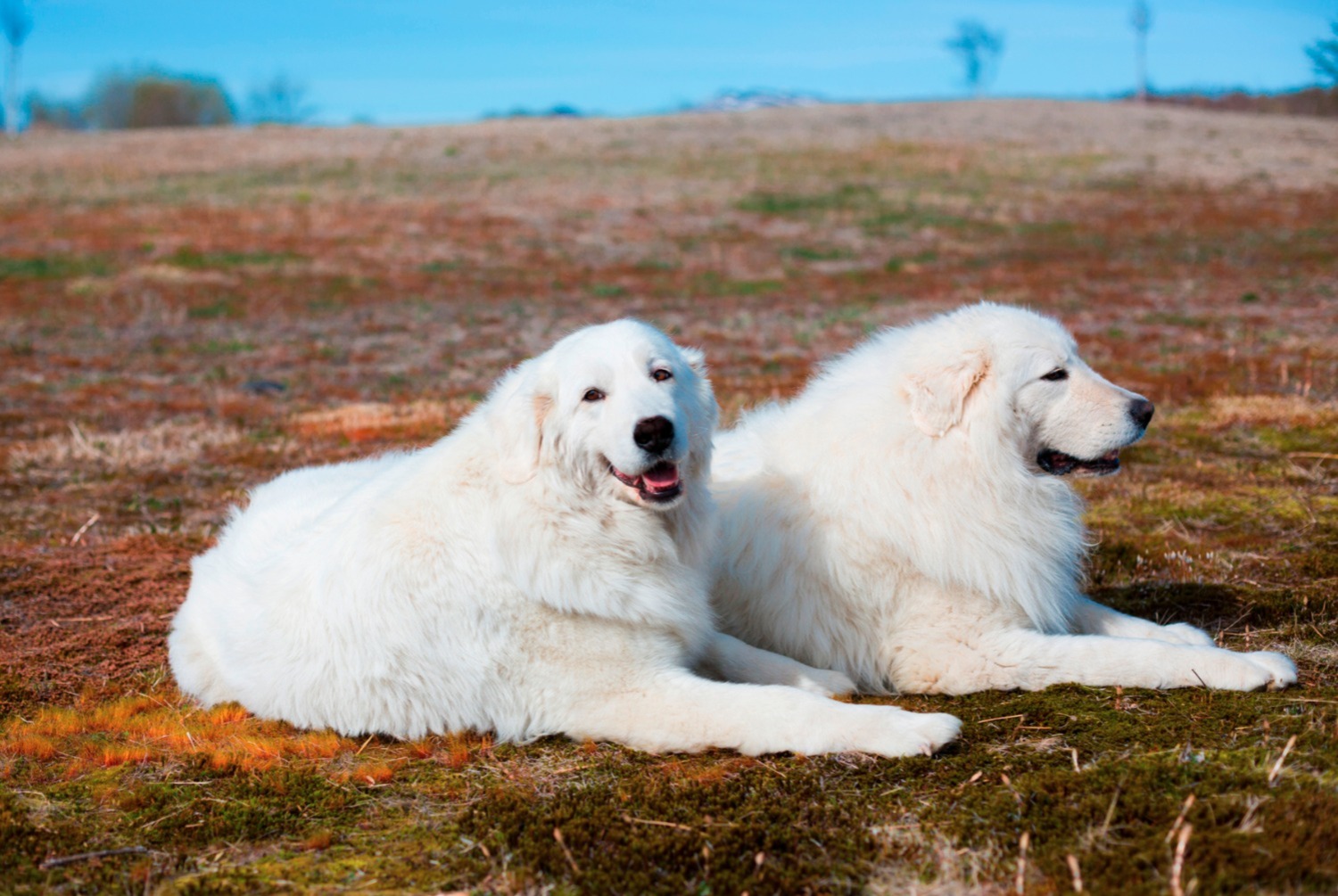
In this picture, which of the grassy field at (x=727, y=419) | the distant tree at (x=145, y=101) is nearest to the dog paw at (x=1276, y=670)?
the grassy field at (x=727, y=419)

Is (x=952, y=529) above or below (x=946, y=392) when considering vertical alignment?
below

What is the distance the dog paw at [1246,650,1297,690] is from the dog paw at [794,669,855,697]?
162 centimetres

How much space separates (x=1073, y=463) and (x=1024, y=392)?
0.48m

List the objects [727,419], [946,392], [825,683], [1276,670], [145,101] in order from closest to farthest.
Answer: [1276,670], [825,683], [946,392], [727,419], [145,101]

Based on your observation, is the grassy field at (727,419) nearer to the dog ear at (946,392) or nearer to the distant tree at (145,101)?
the dog ear at (946,392)

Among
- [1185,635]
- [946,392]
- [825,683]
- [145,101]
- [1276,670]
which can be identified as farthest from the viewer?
[145,101]

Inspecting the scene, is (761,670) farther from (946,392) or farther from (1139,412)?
(1139,412)

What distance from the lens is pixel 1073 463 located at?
4656 mm

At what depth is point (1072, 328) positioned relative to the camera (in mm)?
17031

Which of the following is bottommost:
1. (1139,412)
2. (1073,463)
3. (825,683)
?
(825,683)

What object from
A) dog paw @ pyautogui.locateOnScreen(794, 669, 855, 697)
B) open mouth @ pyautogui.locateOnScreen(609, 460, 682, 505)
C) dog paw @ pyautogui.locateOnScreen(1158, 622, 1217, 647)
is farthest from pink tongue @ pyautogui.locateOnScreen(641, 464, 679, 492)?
dog paw @ pyautogui.locateOnScreen(1158, 622, 1217, 647)

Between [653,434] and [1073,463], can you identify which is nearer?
[653,434]

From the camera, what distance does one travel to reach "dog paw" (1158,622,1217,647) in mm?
4566

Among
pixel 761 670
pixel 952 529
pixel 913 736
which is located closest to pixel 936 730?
pixel 913 736
